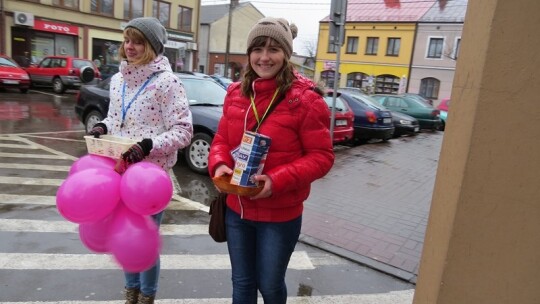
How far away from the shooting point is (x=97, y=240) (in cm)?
230

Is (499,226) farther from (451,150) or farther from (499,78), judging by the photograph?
(499,78)

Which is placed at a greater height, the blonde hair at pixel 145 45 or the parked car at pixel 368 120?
the blonde hair at pixel 145 45

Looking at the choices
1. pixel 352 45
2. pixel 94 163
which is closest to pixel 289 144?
pixel 94 163

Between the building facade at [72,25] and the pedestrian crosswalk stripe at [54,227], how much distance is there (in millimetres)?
22886

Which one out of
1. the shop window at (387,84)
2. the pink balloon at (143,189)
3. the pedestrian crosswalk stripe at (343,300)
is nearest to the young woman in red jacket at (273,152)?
the pink balloon at (143,189)

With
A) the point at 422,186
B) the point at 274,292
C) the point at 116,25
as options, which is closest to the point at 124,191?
the point at 274,292

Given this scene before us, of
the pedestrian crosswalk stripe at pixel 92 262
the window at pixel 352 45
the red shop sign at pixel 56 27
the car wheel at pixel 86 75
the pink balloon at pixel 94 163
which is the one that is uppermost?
the window at pixel 352 45

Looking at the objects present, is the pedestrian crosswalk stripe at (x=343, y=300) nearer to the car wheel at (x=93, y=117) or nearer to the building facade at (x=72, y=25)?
the car wheel at (x=93, y=117)

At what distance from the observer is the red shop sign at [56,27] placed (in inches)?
1002

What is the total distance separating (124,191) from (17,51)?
1081 inches

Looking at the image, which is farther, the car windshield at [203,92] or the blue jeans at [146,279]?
Answer: the car windshield at [203,92]

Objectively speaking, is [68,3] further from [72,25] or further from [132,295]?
[132,295]

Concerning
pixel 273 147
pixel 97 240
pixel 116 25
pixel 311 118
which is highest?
pixel 116 25

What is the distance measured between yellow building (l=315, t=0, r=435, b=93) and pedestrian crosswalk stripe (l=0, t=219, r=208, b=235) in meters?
34.0
